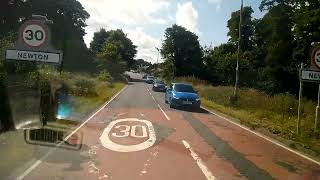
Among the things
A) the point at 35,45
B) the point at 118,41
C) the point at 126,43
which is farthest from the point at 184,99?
the point at 126,43

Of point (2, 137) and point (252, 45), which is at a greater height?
point (252, 45)

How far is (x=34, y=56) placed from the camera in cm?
1198

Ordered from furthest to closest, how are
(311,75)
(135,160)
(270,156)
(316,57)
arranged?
(311,75) → (316,57) → (270,156) → (135,160)

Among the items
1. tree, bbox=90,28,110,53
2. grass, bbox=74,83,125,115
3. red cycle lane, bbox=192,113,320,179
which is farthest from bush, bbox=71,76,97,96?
tree, bbox=90,28,110,53

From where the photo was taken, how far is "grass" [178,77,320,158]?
52.2 feet

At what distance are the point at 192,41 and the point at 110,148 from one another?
77.2 metres

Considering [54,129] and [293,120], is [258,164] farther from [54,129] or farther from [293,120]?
[293,120]

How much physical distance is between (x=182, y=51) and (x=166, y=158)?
76.7m

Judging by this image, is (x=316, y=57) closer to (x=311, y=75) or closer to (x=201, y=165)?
(x=311, y=75)

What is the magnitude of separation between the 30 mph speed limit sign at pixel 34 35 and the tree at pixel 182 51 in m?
73.3

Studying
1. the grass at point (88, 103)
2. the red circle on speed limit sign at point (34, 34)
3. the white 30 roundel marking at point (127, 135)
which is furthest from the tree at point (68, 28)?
the red circle on speed limit sign at point (34, 34)

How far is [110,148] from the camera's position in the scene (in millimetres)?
12438

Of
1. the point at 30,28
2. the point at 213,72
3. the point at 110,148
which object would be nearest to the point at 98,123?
the point at 110,148

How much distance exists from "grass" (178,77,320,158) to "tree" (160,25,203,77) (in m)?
40.9
